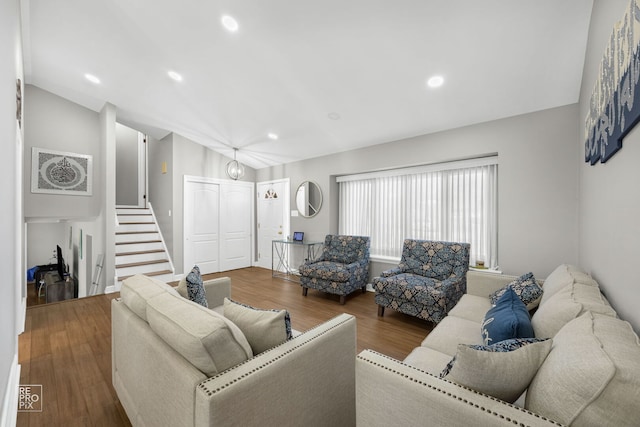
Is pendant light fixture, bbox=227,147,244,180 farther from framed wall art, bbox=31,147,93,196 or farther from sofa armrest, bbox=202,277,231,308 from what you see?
sofa armrest, bbox=202,277,231,308

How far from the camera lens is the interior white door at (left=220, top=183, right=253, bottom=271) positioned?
19.3ft

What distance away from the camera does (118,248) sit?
4992 millimetres

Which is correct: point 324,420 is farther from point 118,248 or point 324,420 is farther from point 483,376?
point 118,248

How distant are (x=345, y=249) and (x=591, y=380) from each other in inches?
143

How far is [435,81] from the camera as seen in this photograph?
105 inches

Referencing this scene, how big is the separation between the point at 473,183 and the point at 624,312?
2524mm

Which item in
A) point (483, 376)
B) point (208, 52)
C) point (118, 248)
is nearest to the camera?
point (483, 376)

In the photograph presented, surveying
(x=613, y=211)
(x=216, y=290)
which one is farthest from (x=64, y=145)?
(x=613, y=211)

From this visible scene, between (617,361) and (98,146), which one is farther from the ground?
(98,146)

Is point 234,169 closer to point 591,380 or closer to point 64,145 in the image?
point 64,145

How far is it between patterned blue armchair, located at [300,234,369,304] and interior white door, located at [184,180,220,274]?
8.13 ft

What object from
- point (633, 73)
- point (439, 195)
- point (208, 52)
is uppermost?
point (208, 52)

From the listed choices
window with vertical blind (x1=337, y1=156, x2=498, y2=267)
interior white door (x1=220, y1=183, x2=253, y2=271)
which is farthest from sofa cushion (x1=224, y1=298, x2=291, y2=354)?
interior white door (x1=220, y1=183, x2=253, y2=271)

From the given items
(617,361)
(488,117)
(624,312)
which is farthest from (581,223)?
(617,361)
